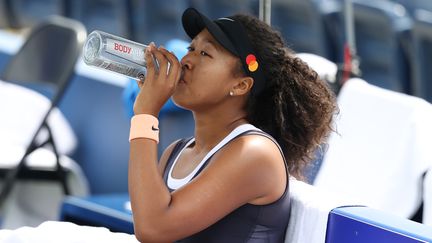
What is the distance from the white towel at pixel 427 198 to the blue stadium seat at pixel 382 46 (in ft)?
8.44

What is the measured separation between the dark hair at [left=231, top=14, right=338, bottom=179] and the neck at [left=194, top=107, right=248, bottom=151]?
4cm

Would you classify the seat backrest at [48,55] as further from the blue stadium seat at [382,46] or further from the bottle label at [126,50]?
the bottle label at [126,50]

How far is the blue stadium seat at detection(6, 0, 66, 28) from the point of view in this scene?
22.2 feet

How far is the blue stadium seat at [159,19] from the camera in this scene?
19.9 feet

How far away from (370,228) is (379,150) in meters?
1.07

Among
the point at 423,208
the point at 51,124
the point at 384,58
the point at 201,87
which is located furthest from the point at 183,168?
the point at 384,58

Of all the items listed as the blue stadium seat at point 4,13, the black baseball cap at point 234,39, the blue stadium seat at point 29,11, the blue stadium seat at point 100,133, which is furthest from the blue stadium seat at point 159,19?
the black baseball cap at point 234,39

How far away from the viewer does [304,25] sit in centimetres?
555

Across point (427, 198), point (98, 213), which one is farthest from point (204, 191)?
point (98, 213)

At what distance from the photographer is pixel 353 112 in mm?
3055

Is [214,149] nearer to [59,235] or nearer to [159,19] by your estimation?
[59,235]

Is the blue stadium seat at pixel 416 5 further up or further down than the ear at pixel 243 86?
further up

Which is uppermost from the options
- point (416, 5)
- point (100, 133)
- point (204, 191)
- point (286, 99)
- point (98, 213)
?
point (416, 5)

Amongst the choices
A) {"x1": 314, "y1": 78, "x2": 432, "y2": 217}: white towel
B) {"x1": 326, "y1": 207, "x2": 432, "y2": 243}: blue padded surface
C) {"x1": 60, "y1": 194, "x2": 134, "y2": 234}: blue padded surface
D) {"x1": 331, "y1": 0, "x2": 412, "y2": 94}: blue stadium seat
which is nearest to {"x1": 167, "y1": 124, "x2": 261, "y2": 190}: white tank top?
{"x1": 326, "y1": 207, "x2": 432, "y2": 243}: blue padded surface
